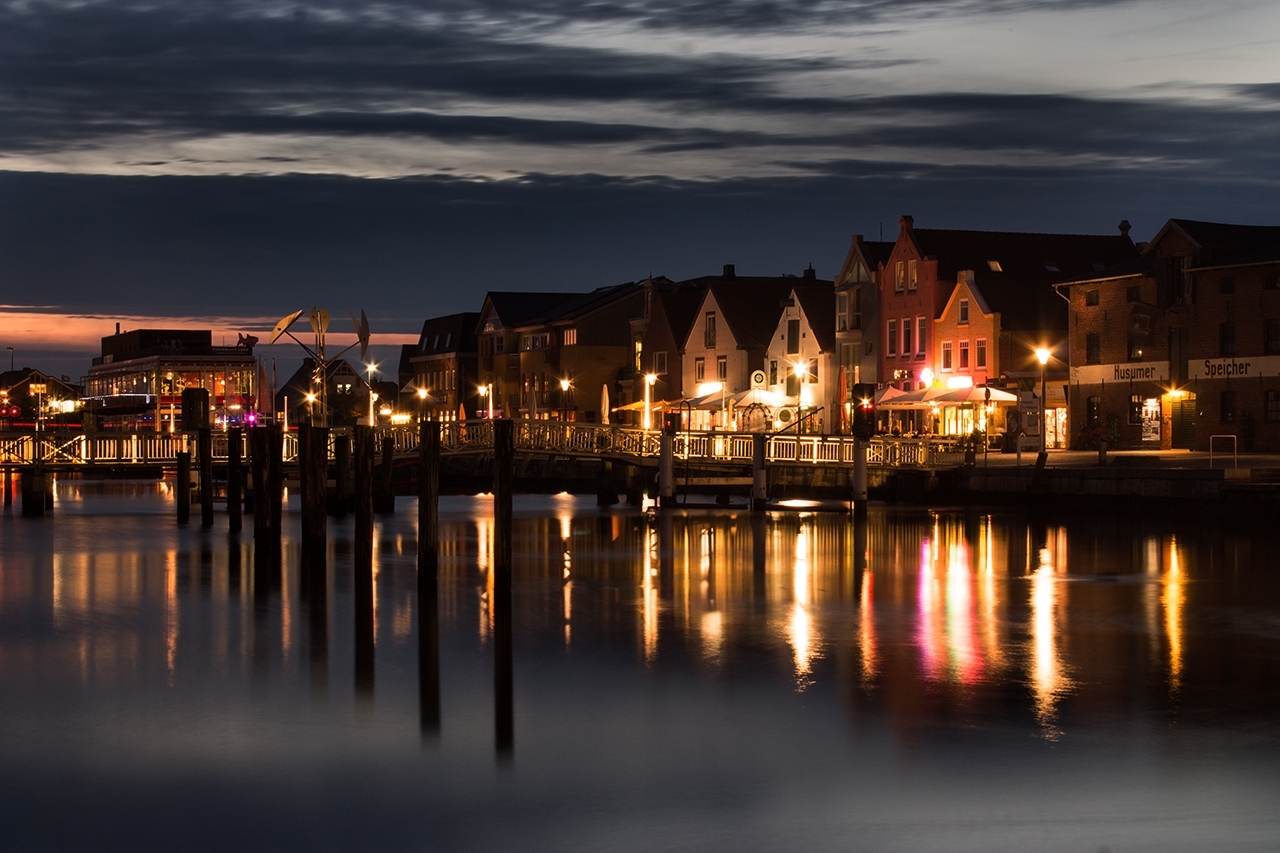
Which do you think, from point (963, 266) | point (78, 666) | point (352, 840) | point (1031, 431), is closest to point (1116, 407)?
point (1031, 431)

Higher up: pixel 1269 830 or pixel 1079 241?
pixel 1079 241

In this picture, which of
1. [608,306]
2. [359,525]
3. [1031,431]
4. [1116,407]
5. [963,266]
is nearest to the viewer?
[359,525]

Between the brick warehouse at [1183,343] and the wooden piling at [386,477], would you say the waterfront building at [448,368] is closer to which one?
the brick warehouse at [1183,343]

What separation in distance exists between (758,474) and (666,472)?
313 centimetres

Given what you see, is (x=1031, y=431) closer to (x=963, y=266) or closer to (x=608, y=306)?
(x=963, y=266)

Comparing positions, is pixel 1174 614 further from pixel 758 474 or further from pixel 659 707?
pixel 758 474

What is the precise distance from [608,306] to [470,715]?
100 metres

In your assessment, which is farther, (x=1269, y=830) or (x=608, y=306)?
(x=608, y=306)

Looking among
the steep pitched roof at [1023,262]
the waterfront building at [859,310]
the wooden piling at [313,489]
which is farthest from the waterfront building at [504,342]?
the wooden piling at [313,489]

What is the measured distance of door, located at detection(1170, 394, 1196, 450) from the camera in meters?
66.7

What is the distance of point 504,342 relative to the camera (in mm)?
134375

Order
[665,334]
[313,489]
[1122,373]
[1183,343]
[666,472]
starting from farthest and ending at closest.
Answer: [665,334]
[1122,373]
[1183,343]
[666,472]
[313,489]

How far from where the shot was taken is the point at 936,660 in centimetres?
2364

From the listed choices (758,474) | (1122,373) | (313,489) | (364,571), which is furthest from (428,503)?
(1122,373)
